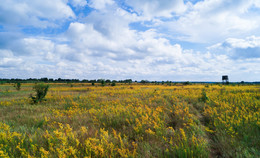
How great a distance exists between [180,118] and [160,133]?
1759 millimetres

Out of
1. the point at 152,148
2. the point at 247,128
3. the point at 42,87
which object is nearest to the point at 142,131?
the point at 152,148

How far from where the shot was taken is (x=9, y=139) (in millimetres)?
3521

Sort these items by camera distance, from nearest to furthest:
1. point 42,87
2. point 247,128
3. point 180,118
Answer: point 247,128, point 180,118, point 42,87

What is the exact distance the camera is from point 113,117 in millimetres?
5484

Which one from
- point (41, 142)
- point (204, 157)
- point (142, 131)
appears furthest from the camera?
point (142, 131)

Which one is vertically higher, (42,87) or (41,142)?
(42,87)

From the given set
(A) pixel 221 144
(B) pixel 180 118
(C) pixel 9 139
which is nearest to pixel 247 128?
(A) pixel 221 144

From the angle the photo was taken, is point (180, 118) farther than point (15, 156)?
Yes

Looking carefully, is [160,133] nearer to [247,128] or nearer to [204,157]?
[204,157]

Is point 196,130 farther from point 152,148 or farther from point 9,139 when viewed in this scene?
point 9,139

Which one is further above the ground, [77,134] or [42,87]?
[42,87]

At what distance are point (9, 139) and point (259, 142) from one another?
6.85 metres

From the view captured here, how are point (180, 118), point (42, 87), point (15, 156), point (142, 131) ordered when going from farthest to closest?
point (42, 87) → point (180, 118) → point (142, 131) → point (15, 156)

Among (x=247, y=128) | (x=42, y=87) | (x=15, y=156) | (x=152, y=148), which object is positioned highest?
(x=42, y=87)
